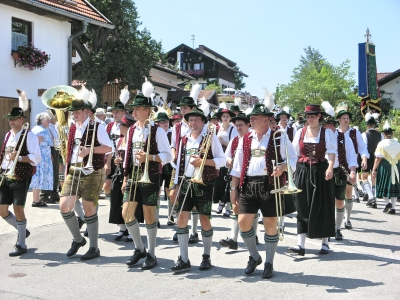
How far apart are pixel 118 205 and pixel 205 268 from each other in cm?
238

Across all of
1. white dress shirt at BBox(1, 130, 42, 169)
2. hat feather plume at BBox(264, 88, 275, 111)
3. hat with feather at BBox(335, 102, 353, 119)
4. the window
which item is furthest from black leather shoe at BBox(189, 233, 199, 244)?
the window

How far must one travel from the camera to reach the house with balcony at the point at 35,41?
16.5 m

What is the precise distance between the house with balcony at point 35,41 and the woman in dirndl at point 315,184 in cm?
1186

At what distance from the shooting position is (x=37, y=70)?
17.7m

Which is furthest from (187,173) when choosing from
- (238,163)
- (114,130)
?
(114,130)

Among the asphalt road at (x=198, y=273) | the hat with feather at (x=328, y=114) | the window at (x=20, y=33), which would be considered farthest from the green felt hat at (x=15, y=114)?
the window at (x=20, y=33)

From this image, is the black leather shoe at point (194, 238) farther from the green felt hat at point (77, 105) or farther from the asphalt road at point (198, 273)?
the green felt hat at point (77, 105)

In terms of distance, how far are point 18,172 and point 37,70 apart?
37.0 feet

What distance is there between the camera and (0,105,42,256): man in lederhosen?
7270 mm

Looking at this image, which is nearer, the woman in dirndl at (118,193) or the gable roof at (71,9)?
the woman in dirndl at (118,193)

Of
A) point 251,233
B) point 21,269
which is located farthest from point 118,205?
point 251,233

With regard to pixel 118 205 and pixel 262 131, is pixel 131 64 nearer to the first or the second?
pixel 118 205

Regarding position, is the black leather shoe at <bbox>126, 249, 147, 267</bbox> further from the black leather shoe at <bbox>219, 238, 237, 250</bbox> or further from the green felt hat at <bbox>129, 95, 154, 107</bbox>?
the green felt hat at <bbox>129, 95, 154, 107</bbox>

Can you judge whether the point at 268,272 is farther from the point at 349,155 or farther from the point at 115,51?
the point at 115,51
